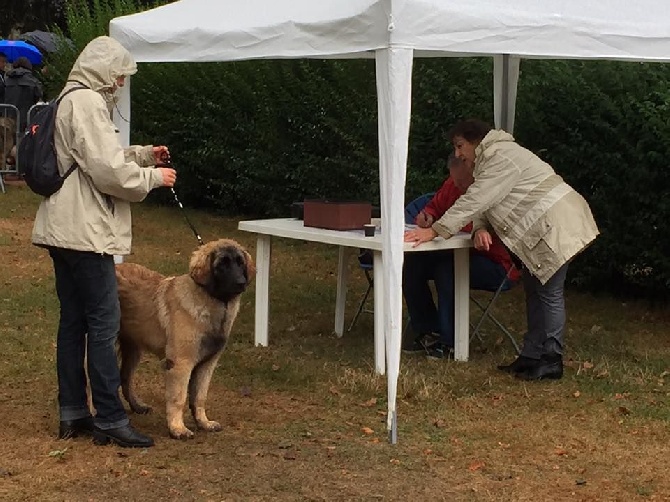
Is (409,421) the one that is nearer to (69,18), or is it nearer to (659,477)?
(659,477)

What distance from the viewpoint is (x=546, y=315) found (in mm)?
6973

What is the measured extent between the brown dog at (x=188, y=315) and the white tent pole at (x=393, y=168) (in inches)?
28.1

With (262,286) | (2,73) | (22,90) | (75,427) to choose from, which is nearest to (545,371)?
(262,286)

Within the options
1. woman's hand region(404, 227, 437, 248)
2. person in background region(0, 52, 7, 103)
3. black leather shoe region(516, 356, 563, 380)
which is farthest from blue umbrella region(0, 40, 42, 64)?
black leather shoe region(516, 356, 563, 380)

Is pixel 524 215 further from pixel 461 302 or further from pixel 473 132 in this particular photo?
pixel 461 302

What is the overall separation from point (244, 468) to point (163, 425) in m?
0.84

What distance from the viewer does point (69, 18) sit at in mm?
18031

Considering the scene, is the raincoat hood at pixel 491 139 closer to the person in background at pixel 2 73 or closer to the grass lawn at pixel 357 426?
the grass lawn at pixel 357 426

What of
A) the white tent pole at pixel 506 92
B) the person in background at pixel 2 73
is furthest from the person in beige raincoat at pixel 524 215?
the person in background at pixel 2 73

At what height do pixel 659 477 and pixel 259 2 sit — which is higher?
pixel 259 2

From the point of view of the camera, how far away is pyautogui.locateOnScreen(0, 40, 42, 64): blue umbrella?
67.9 ft

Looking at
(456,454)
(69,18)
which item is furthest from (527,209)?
(69,18)

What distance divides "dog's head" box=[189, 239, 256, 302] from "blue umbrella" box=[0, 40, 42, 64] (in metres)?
16.3

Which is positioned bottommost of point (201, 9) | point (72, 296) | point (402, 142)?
point (72, 296)
